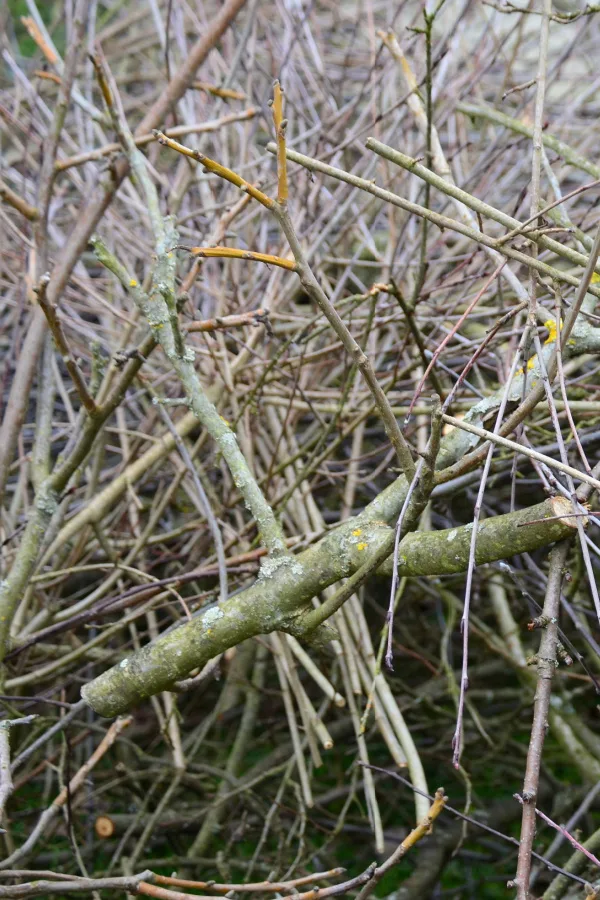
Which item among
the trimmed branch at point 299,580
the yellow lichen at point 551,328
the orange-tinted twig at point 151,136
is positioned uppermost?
the orange-tinted twig at point 151,136

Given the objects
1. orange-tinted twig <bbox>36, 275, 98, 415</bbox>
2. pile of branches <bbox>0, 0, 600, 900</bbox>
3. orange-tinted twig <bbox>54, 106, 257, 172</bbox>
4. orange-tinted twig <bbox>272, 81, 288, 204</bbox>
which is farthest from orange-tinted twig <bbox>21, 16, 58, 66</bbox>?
orange-tinted twig <bbox>272, 81, 288, 204</bbox>

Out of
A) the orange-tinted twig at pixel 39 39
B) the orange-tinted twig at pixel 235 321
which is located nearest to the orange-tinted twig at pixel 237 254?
the orange-tinted twig at pixel 235 321

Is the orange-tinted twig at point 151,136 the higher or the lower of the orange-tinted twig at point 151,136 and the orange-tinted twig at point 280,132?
the higher

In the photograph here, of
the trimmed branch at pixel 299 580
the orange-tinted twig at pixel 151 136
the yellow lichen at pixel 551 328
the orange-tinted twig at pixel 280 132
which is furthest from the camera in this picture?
the orange-tinted twig at pixel 151 136

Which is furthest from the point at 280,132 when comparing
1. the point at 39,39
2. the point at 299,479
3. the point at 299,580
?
the point at 39,39

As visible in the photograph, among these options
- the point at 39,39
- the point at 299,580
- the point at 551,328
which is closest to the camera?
the point at 299,580

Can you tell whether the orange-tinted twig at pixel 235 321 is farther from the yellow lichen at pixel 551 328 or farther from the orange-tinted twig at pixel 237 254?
the yellow lichen at pixel 551 328

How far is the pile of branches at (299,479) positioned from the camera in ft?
3.95

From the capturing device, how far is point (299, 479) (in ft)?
6.01

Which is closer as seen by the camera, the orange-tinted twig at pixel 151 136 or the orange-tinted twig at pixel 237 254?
the orange-tinted twig at pixel 237 254

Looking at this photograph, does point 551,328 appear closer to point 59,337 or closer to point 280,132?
point 280,132

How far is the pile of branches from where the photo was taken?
1204 mm

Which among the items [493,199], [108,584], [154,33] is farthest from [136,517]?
[154,33]

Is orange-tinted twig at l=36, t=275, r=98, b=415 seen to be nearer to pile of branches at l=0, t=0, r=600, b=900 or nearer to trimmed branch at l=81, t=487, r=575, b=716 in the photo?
pile of branches at l=0, t=0, r=600, b=900
